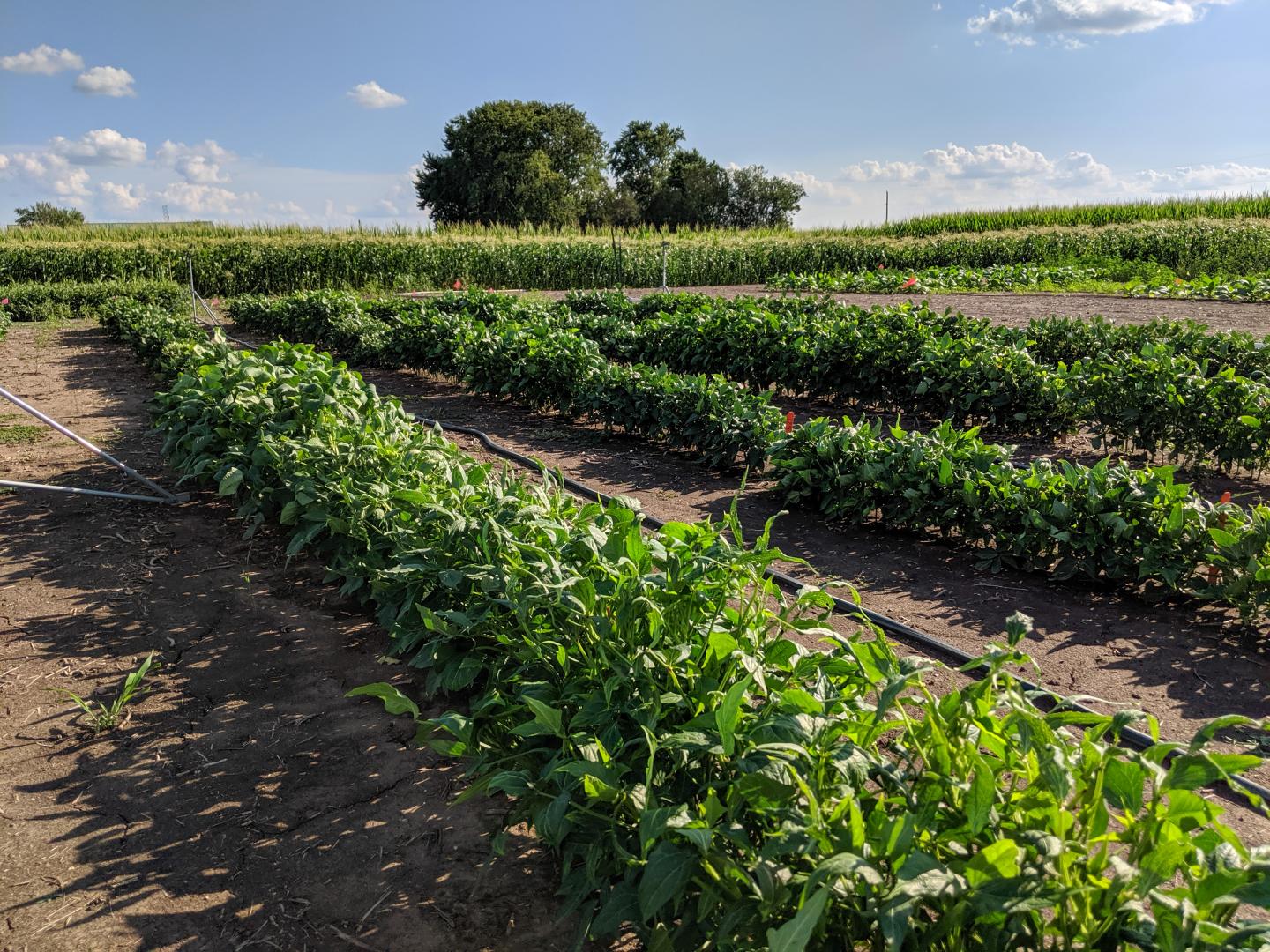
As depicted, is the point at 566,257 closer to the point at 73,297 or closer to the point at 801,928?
the point at 73,297

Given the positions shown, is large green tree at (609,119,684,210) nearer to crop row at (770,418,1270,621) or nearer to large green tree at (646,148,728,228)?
large green tree at (646,148,728,228)

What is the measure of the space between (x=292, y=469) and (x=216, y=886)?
2128 millimetres

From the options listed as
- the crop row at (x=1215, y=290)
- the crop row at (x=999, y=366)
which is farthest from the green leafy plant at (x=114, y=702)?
the crop row at (x=1215, y=290)

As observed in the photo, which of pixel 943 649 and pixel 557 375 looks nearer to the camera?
pixel 943 649

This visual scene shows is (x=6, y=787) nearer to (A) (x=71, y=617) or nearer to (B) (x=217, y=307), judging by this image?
(A) (x=71, y=617)

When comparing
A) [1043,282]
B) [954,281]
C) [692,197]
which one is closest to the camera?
[954,281]

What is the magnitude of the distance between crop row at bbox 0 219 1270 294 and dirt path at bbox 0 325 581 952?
21.8 metres

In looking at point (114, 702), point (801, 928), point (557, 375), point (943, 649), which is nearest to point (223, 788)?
point (114, 702)

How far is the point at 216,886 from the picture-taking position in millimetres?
2352

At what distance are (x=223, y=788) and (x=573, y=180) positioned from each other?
54.7 metres

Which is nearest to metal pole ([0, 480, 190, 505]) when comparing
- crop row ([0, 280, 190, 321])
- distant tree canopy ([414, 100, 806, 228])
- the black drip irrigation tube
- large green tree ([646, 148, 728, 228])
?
the black drip irrigation tube

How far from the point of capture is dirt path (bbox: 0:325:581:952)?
2229 millimetres

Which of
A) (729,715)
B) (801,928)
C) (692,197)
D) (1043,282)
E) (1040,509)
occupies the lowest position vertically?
(1040,509)

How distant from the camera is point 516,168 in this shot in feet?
158
